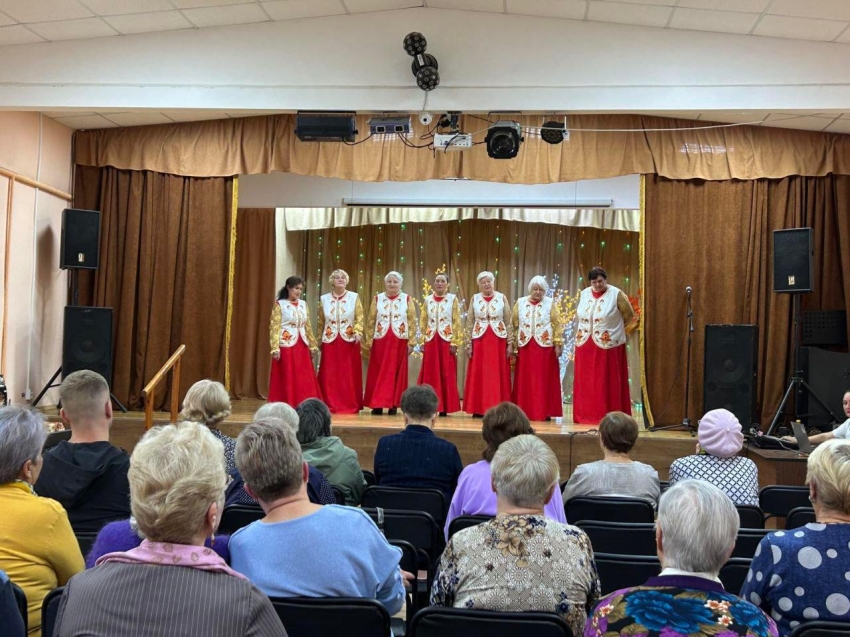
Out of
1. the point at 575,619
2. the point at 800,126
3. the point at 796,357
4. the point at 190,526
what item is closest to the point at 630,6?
the point at 800,126

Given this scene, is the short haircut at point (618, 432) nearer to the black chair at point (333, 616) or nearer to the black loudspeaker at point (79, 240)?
the black chair at point (333, 616)

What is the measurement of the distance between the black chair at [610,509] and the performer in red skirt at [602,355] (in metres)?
4.64

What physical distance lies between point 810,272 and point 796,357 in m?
0.72

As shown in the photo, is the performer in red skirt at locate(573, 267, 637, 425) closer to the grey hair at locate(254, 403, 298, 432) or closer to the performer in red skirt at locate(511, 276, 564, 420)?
the performer in red skirt at locate(511, 276, 564, 420)

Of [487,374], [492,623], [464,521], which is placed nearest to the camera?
[492,623]

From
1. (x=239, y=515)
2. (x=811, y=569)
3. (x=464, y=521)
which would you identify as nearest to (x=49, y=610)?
(x=239, y=515)

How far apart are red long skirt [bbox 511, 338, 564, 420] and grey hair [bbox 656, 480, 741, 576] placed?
20.3ft

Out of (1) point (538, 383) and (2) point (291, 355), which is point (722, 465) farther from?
(2) point (291, 355)

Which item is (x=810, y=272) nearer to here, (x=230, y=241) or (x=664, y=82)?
(x=664, y=82)

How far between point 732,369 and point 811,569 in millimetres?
5357

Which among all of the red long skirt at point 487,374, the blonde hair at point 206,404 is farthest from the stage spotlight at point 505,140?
the blonde hair at point 206,404

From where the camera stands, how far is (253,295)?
10.6 meters

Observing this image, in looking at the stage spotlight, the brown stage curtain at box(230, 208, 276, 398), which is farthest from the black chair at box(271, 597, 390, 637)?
the brown stage curtain at box(230, 208, 276, 398)

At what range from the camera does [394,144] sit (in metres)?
7.93
